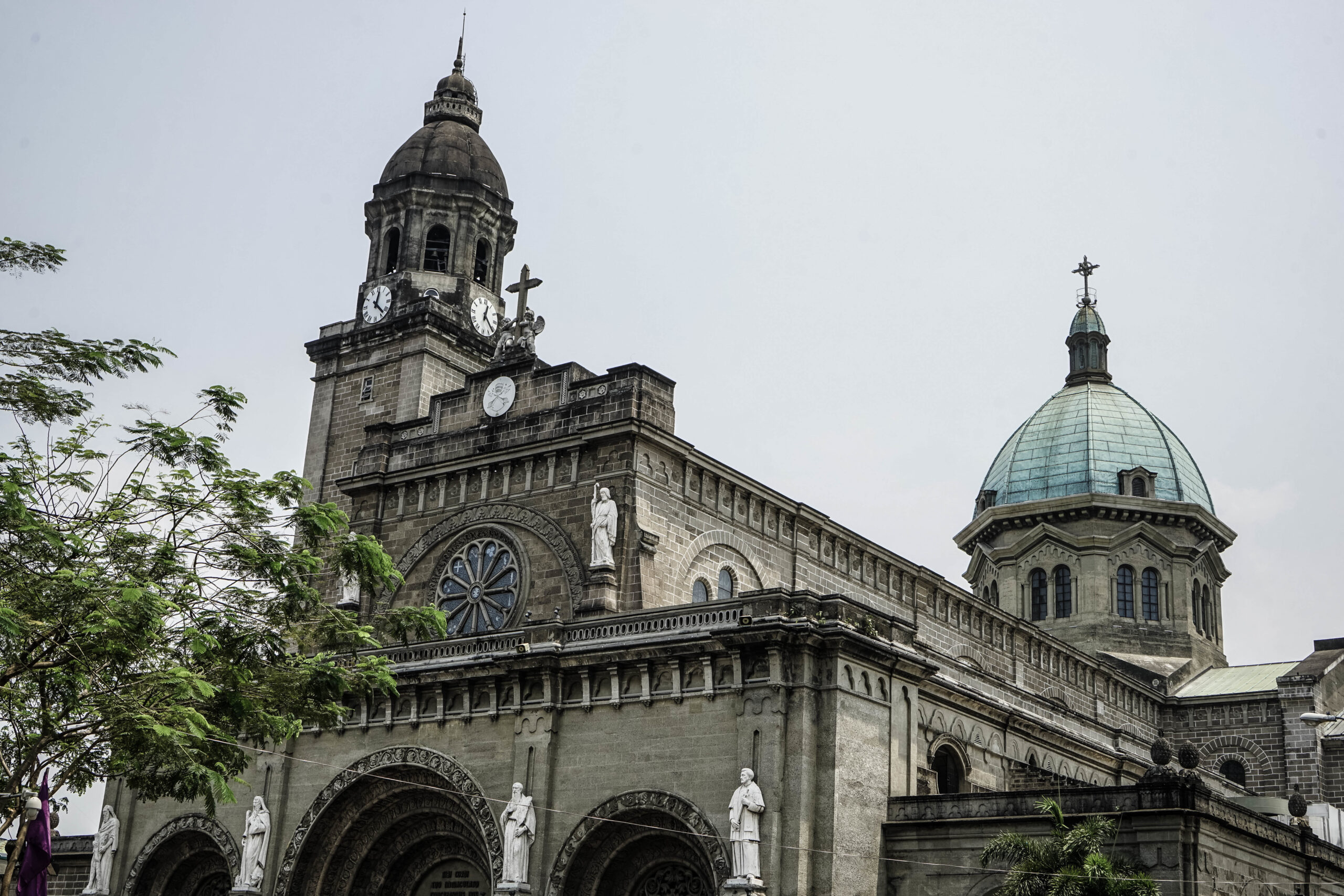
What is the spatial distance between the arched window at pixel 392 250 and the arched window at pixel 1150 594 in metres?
34.4

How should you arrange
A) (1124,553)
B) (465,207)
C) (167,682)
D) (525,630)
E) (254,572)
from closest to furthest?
(167,682), (254,572), (525,630), (465,207), (1124,553)

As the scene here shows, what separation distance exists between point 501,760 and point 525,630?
309 cm

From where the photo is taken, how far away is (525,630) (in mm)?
37125

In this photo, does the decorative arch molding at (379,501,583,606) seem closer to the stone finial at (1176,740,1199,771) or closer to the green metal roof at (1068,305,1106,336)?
the stone finial at (1176,740,1199,771)

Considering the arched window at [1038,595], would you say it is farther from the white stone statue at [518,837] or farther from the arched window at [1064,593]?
the white stone statue at [518,837]

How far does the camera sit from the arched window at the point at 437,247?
171 feet

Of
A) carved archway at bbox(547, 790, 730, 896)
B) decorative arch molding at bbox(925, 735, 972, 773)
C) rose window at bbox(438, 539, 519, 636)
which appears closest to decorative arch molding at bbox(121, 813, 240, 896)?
rose window at bbox(438, 539, 519, 636)

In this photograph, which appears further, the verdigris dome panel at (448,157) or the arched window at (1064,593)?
the arched window at (1064,593)

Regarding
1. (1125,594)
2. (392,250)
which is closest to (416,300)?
(392,250)

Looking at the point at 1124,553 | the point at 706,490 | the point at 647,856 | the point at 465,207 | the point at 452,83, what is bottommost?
the point at 647,856

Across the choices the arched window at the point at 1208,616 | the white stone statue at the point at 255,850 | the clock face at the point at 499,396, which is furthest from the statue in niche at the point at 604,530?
the arched window at the point at 1208,616

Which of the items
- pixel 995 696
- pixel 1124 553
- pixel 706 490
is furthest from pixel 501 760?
pixel 1124 553

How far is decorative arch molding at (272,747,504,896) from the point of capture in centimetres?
3622

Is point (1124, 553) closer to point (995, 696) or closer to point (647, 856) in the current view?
point (995, 696)
